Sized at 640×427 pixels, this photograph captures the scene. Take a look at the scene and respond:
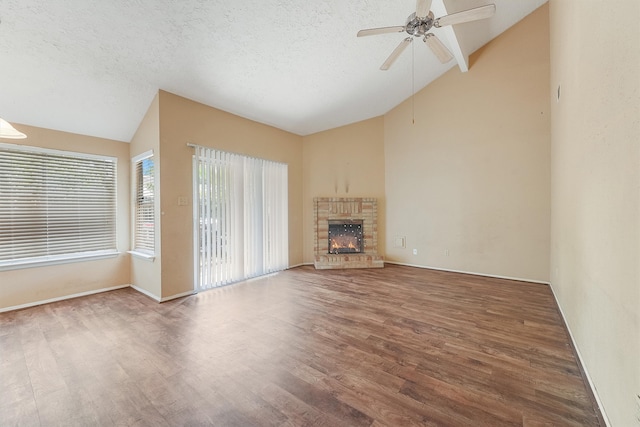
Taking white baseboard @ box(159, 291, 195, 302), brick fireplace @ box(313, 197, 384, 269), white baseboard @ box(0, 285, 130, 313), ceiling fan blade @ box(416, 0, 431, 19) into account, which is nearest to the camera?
ceiling fan blade @ box(416, 0, 431, 19)

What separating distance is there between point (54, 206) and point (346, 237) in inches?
192

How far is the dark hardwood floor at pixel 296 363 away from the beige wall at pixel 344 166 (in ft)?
8.42

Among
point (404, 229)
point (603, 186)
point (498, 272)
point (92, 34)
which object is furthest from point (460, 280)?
point (92, 34)

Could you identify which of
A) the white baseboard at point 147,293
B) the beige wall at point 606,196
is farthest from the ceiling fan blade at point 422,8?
the white baseboard at point 147,293

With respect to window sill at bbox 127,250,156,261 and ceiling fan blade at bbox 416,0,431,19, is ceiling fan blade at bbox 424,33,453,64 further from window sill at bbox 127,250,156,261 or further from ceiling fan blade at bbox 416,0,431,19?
window sill at bbox 127,250,156,261

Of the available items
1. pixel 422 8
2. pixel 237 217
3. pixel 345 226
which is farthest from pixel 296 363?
pixel 345 226

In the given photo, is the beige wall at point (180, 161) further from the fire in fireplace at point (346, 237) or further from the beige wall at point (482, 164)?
the beige wall at point (482, 164)

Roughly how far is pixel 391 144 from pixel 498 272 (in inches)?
124

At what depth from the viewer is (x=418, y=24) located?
8.21 feet

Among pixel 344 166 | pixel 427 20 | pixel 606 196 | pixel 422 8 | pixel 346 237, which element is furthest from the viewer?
pixel 344 166

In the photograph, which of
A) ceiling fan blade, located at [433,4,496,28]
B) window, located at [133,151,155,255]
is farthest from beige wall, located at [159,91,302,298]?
ceiling fan blade, located at [433,4,496,28]

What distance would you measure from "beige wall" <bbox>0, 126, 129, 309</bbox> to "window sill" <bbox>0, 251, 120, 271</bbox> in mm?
52

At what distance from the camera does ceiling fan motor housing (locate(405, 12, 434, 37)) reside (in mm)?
2445

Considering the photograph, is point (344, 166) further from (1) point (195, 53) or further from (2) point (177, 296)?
(2) point (177, 296)
